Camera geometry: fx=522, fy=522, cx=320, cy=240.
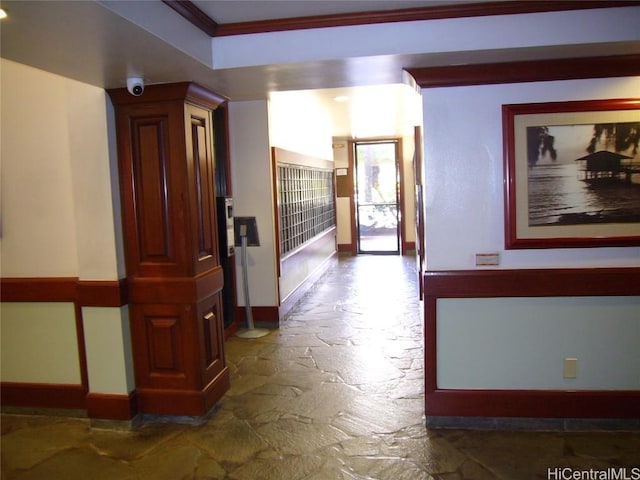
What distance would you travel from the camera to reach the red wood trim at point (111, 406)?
11.2ft

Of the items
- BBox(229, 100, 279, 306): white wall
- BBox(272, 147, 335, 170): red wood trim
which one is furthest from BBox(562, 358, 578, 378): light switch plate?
BBox(272, 147, 335, 170): red wood trim

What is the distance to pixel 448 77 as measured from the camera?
3117mm

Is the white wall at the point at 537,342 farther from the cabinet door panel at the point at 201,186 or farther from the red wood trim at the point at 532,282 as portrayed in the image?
the cabinet door panel at the point at 201,186

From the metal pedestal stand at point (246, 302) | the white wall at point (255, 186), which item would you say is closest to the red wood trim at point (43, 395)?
the metal pedestal stand at point (246, 302)

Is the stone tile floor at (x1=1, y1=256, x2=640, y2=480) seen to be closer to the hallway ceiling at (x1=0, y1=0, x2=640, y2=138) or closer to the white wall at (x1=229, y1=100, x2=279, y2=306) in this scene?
the white wall at (x1=229, y1=100, x2=279, y2=306)

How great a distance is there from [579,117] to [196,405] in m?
3.01

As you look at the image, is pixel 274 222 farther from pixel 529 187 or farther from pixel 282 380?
pixel 529 187

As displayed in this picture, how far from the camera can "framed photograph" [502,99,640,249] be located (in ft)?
10.1

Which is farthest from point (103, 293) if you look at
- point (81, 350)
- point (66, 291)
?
point (81, 350)

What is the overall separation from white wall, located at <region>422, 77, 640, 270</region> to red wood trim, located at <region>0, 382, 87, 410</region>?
101 inches

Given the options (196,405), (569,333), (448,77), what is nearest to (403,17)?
(448,77)

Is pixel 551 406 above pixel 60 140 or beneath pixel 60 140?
beneath

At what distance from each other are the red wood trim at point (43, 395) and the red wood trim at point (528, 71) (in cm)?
309

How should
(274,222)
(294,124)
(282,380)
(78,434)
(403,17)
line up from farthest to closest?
(294,124)
(274,222)
(282,380)
(78,434)
(403,17)
